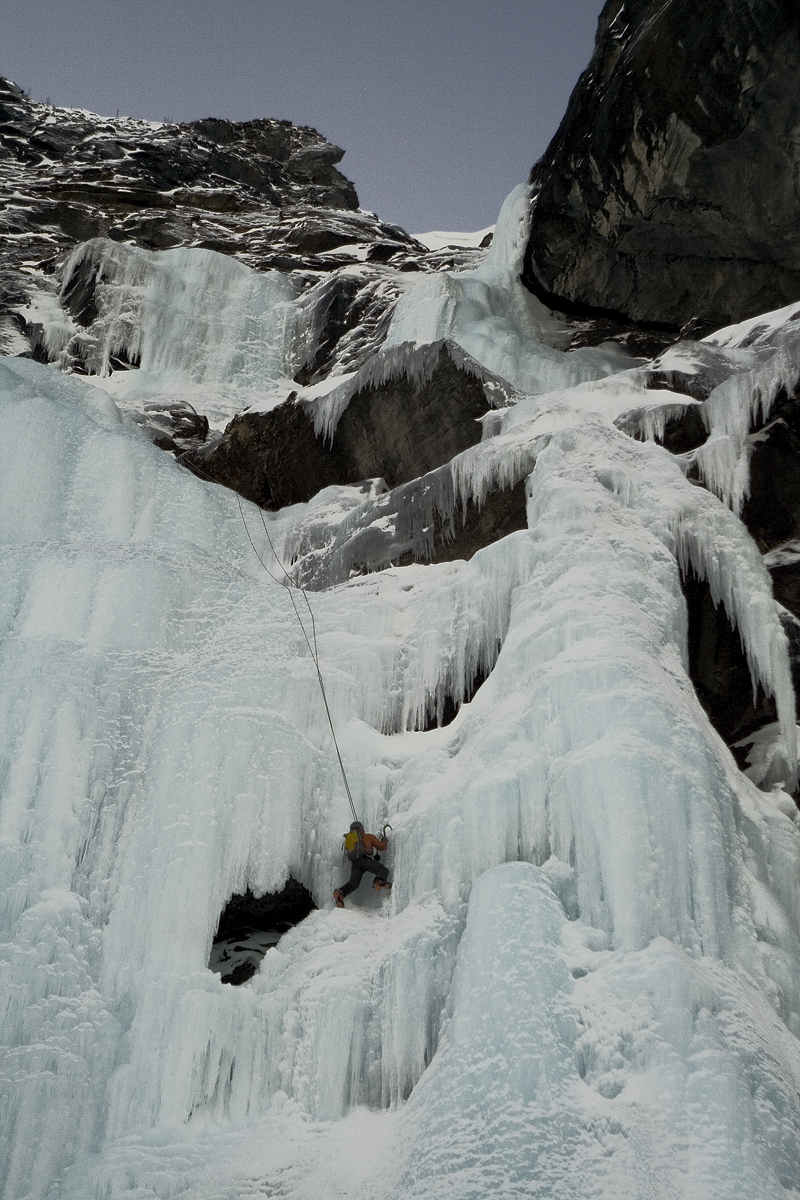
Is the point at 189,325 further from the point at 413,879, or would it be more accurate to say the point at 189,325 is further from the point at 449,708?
the point at 413,879

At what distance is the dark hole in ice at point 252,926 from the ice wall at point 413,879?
0.32m

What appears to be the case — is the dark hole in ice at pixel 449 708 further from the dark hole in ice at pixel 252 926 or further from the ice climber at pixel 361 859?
the dark hole in ice at pixel 252 926

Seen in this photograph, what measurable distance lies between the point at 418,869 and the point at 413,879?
72mm

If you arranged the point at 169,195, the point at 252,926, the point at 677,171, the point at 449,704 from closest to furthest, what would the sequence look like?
the point at 252,926 < the point at 449,704 < the point at 677,171 < the point at 169,195

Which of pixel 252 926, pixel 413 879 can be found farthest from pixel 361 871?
pixel 252 926

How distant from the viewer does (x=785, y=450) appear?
8922 millimetres

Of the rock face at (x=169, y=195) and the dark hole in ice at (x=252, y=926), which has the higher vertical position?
the rock face at (x=169, y=195)

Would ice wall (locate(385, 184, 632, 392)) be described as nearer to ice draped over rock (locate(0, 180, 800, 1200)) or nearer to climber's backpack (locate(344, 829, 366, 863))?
ice draped over rock (locate(0, 180, 800, 1200))

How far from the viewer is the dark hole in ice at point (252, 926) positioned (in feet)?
21.9

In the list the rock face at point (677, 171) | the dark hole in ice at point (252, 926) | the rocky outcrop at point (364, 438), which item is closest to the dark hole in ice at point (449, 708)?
the dark hole in ice at point (252, 926)

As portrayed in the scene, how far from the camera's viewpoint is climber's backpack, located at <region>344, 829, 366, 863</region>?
250 inches

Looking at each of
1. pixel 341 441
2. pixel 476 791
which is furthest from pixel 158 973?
pixel 341 441

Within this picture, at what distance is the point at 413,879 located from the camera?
20.2ft

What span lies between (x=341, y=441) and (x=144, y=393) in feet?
24.1
